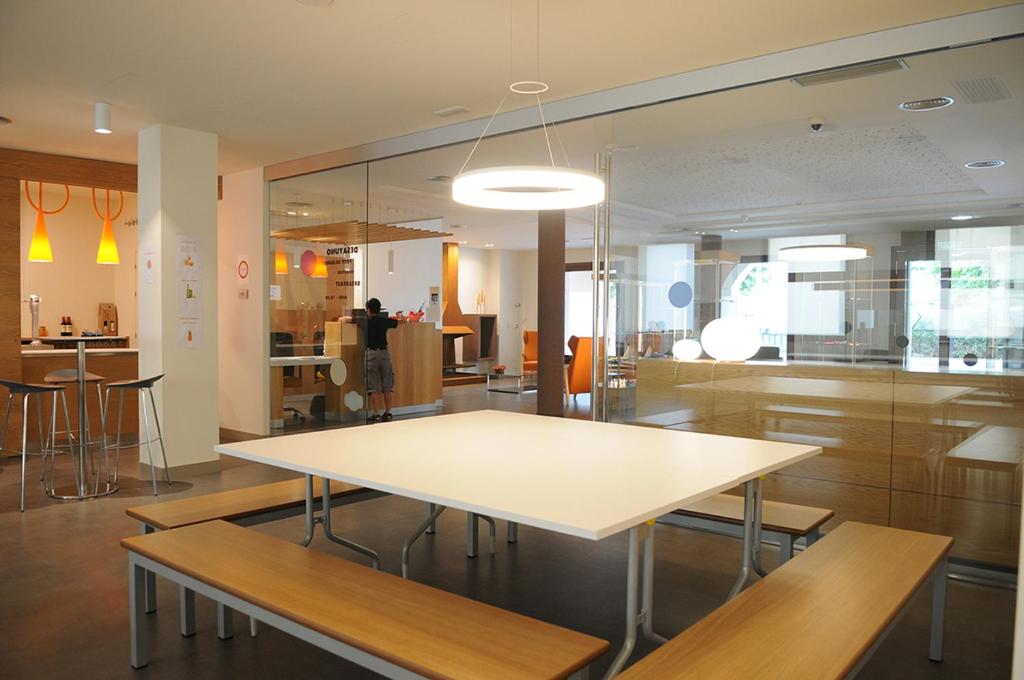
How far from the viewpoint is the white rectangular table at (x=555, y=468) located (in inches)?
82.7

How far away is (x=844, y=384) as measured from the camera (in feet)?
13.5

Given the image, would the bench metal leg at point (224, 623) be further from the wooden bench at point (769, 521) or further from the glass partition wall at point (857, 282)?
the glass partition wall at point (857, 282)

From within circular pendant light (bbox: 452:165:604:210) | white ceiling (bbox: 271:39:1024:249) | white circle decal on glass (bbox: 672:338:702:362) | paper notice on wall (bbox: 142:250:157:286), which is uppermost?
white ceiling (bbox: 271:39:1024:249)

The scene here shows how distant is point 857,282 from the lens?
158 inches

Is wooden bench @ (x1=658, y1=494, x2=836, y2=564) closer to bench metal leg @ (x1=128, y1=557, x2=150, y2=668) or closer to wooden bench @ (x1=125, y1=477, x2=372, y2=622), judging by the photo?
wooden bench @ (x1=125, y1=477, x2=372, y2=622)

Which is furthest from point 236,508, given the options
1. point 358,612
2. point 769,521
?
point 769,521

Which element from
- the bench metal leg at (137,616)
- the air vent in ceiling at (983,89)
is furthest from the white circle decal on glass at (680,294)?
the bench metal leg at (137,616)

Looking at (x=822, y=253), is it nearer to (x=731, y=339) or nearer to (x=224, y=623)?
(x=731, y=339)

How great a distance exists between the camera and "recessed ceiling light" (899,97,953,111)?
3.81 meters

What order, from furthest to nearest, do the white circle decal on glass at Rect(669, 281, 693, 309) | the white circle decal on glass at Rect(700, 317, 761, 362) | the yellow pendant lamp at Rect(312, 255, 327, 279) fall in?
the yellow pendant lamp at Rect(312, 255, 327, 279), the white circle decal on glass at Rect(669, 281, 693, 309), the white circle decal on glass at Rect(700, 317, 761, 362)

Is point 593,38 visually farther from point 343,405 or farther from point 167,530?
point 343,405

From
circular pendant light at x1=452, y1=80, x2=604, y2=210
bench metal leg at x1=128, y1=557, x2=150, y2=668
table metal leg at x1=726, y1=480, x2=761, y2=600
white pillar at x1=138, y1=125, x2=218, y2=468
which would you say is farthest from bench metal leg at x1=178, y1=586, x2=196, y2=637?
white pillar at x1=138, y1=125, x2=218, y2=468

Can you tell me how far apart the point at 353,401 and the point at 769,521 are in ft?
15.0

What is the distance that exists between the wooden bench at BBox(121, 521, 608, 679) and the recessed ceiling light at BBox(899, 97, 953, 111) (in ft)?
11.0
